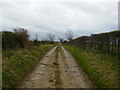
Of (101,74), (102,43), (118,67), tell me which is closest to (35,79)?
(101,74)

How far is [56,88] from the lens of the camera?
588 centimetres

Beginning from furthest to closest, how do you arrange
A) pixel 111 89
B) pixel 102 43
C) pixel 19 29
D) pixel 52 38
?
pixel 52 38, pixel 19 29, pixel 102 43, pixel 111 89

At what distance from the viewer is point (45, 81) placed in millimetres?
6820

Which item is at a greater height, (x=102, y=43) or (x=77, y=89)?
(x=102, y=43)

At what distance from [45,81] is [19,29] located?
16.4m

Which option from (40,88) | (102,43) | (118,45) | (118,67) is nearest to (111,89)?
(118,67)

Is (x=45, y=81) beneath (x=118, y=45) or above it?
beneath

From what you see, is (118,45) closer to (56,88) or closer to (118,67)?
(118,67)

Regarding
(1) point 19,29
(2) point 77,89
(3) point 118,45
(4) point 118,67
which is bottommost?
(2) point 77,89

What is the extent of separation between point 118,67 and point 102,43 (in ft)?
21.4

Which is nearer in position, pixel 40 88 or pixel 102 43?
pixel 40 88

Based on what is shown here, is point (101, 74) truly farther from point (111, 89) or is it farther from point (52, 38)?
point (52, 38)

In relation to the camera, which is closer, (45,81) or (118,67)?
(45,81)

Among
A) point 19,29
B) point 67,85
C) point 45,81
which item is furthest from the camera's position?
point 19,29
